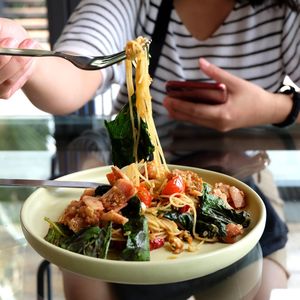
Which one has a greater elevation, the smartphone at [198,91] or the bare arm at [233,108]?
the smartphone at [198,91]

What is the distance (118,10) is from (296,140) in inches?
22.7

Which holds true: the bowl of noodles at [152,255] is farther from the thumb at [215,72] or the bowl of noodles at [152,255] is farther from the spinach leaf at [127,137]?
the thumb at [215,72]

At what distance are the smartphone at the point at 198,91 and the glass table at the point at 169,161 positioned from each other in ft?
0.25

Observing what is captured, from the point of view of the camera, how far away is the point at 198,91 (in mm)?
1090

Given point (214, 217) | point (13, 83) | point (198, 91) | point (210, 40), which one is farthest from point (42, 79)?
point (214, 217)

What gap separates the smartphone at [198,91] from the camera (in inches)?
42.6

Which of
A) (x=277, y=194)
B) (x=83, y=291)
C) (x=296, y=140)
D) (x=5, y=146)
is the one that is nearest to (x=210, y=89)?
(x=296, y=140)

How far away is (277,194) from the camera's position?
2.76ft

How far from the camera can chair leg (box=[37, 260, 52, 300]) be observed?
587 millimetres

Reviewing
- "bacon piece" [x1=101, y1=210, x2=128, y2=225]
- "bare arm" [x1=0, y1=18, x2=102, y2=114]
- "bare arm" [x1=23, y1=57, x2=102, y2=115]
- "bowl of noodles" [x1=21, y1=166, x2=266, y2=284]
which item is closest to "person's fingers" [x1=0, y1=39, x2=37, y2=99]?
"bare arm" [x1=0, y1=18, x2=102, y2=114]

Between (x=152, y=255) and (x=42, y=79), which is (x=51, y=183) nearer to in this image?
(x=152, y=255)

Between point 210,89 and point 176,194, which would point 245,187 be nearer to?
point 176,194

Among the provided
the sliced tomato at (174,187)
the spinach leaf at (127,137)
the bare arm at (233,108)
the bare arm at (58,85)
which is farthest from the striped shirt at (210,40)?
the sliced tomato at (174,187)

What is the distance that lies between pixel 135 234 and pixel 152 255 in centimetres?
4
